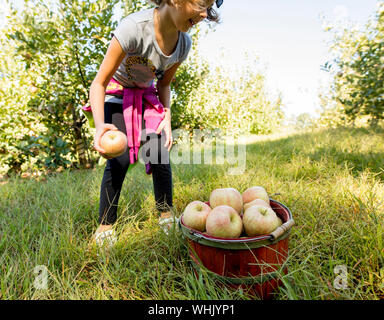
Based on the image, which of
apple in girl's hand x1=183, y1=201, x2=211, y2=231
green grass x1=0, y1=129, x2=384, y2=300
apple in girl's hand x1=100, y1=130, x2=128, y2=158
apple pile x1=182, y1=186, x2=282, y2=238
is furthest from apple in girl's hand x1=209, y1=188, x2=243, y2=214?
apple in girl's hand x1=100, y1=130, x2=128, y2=158

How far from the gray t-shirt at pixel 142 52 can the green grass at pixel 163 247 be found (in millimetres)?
941

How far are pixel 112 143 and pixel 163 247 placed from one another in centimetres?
69

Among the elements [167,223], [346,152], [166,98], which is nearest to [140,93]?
[166,98]

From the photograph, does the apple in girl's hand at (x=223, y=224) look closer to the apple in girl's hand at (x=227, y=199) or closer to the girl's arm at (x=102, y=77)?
the apple in girl's hand at (x=227, y=199)

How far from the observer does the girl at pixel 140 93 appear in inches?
54.9

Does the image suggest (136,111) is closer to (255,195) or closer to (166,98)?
(166,98)

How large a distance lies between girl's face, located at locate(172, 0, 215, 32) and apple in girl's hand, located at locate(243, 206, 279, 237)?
1014 millimetres

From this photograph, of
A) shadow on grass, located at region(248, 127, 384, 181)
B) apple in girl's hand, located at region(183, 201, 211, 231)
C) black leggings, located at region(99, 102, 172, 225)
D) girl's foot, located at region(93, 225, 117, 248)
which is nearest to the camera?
apple in girl's hand, located at region(183, 201, 211, 231)

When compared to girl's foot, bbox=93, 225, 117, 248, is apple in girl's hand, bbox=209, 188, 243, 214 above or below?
above

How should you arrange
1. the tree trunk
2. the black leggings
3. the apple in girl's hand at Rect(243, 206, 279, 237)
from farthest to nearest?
the tree trunk
the black leggings
the apple in girl's hand at Rect(243, 206, 279, 237)

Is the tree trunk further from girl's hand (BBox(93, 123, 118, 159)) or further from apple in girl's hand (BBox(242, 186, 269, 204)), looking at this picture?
apple in girl's hand (BBox(242, 186, 269, 204))

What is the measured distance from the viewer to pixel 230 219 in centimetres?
117

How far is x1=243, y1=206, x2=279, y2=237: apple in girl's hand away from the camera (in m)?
1.11

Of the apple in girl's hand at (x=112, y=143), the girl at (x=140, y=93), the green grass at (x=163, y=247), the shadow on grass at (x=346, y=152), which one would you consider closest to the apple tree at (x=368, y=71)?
the shadow on grass at (x=346, y=152)
